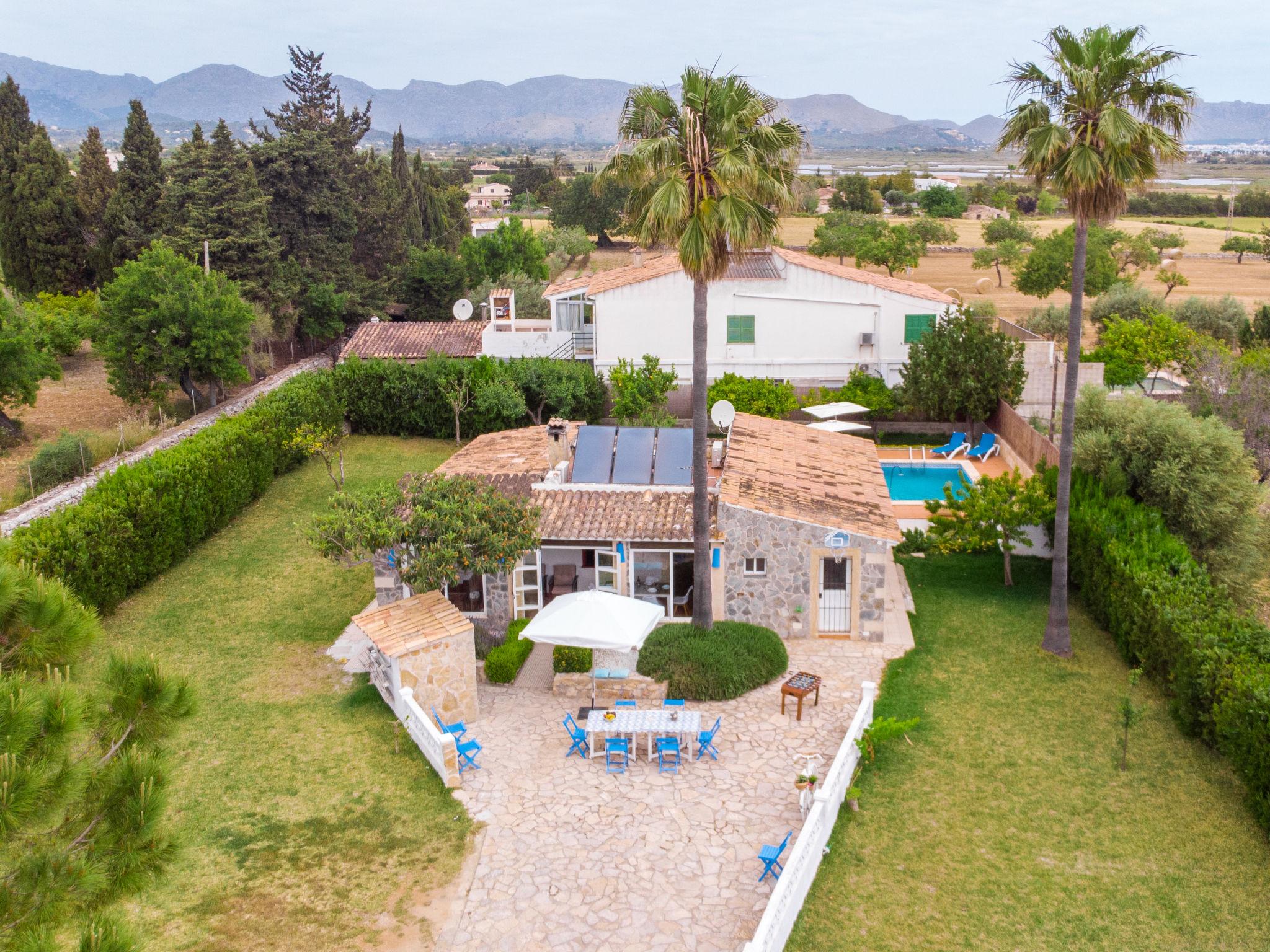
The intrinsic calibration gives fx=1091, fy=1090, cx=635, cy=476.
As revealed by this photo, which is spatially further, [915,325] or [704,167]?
[915,325]

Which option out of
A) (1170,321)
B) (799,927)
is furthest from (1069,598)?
(1170,321)

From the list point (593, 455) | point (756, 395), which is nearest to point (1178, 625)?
point (593, 455)

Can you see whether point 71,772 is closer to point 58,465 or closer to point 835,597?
point 835,597

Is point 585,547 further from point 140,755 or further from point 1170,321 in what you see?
point 1170,321

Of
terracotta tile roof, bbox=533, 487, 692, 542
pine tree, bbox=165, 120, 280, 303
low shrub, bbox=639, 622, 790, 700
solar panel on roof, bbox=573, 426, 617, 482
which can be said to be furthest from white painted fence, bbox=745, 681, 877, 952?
pine tree, bbox=165, 120, 280, 303

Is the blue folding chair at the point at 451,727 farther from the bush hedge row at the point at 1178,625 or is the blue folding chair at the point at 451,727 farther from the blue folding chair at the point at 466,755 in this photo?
the bush hedge row at the point at 1178,625

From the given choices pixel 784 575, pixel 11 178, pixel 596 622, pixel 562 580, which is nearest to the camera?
pixel 596 622

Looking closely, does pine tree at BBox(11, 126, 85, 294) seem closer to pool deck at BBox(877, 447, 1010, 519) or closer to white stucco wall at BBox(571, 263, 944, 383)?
white stucco wall at BBox(571, 263, 944, 383)
